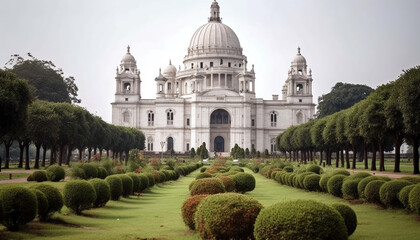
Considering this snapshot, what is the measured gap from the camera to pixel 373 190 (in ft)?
72.4

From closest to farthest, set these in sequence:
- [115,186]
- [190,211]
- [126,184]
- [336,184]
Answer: [190,211] < [115,186] < [336,184] < [126,184]

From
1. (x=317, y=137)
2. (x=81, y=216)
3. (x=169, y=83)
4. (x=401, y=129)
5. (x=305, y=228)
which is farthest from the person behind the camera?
(x=169, y=83)

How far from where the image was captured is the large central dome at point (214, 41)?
127m

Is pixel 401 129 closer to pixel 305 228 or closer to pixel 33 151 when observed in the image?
pixel 305 228

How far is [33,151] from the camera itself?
446ft

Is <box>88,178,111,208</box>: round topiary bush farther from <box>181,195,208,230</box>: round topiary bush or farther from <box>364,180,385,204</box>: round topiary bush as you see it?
<box>364,180,385,204</box>: round topiary bush

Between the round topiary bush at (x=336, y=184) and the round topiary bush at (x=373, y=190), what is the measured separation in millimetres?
4203

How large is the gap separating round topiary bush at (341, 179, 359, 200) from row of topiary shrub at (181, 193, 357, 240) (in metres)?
8.81

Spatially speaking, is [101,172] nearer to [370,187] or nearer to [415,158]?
[370,187]

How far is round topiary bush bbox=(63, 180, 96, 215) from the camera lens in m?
20.7

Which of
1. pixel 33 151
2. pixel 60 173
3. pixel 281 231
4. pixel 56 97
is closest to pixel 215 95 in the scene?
pixel 56 97

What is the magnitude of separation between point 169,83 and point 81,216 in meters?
111

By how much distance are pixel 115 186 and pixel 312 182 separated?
10.6 meters

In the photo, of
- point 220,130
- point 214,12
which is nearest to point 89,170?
point 220,130
